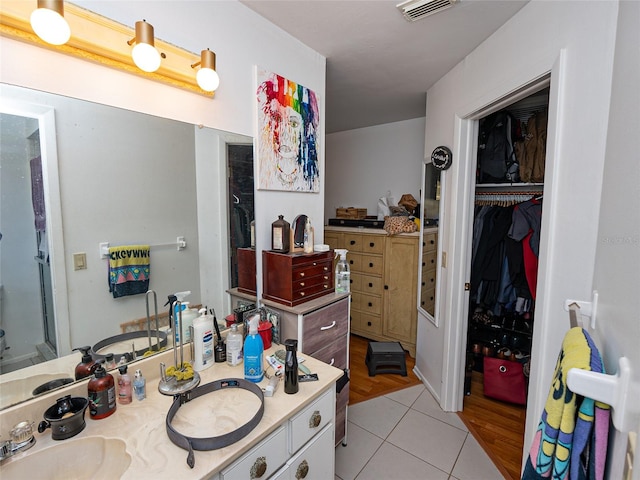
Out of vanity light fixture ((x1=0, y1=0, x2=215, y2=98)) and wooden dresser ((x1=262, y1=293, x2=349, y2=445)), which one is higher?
vanity light fixture ((x1=0, y1=0, x2=215, y2=98))

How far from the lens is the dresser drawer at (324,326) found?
165 cm

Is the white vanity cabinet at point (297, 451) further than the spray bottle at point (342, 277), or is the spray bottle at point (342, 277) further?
the spray bottle at point (342, 277)

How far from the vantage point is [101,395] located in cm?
101

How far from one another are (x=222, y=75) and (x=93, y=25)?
543 mm

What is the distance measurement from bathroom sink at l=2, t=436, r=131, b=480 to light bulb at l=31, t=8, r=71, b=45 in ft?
3.94

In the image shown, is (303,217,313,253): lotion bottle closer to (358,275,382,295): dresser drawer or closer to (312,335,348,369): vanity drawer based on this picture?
(312,335,348,369): vanity drawer

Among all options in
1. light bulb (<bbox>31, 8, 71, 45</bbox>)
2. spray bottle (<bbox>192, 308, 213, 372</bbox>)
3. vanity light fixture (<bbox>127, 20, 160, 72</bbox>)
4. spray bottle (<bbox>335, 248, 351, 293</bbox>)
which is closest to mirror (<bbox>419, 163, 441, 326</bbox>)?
spray bottle (<bbox>335, 248, 351, 293</bbox>)

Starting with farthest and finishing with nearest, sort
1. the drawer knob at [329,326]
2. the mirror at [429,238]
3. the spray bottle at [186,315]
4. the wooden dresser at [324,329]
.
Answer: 1. the mirror at [429,238]
2. the drawer knob at [329,326]
3. the wooden dresser at [324,329]
4. the spray bottle at [186,315]

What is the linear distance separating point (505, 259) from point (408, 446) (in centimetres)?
166

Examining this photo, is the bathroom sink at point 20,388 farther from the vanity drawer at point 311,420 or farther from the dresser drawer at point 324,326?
the dresser drawer at point 324,326

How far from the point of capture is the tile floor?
5.79ft

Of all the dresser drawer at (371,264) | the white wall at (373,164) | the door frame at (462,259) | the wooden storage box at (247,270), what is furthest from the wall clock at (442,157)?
the wooden storage box at (247,270)

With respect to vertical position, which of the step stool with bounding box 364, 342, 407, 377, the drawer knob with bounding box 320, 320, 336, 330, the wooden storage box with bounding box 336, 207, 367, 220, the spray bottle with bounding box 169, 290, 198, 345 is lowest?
the step stool with bounding box 364, 342, 407, 377

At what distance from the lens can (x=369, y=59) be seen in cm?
208
